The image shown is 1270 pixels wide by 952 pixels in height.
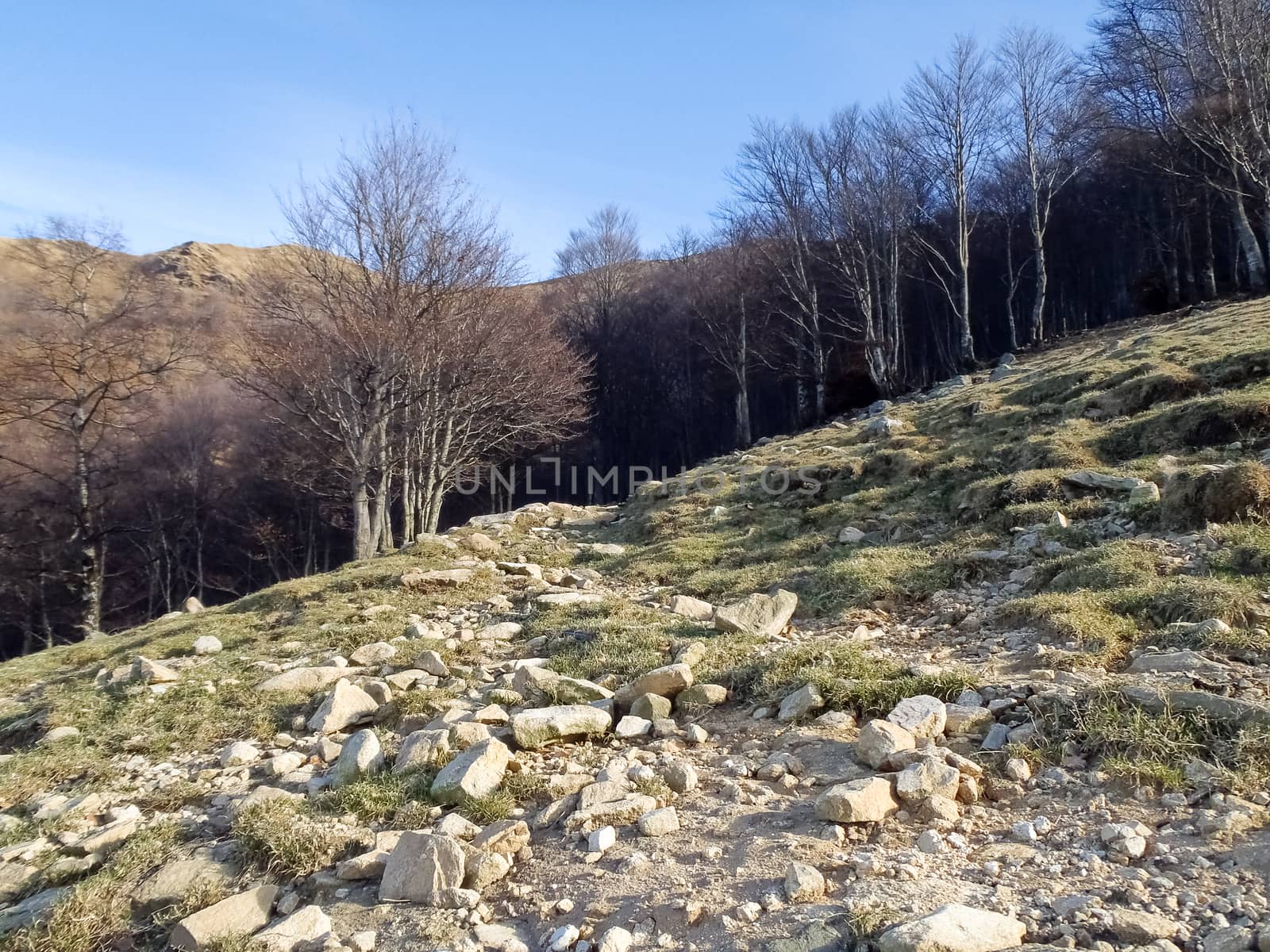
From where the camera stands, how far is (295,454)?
20.0m

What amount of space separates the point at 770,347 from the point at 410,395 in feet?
57.8

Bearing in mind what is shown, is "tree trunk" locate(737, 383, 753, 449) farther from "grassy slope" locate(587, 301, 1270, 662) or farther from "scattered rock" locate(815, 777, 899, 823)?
"scattered rock" locate(815, 777, 899, 823)

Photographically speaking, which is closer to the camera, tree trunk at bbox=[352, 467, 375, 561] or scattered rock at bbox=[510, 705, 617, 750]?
scattered rock at bbox=[510, 705, 617, 750]

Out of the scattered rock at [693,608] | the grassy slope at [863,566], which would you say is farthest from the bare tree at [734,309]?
the scattered rock at [693,608]

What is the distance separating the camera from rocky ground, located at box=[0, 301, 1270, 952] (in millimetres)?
2336

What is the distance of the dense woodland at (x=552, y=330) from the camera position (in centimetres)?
1373

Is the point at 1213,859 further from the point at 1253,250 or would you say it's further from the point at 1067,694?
the point at 1253,250

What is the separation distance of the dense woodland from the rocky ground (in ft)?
29.4

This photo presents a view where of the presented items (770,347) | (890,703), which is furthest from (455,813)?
(770,347)

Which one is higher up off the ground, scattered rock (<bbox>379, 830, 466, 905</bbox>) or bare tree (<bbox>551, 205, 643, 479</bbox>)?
bare tree (<bbox>551, 205, 643, 479</bbox>)

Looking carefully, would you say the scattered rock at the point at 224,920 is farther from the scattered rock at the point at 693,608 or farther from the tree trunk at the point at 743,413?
the tree trunk at the point at 743,413

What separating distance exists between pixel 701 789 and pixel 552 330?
850 inches

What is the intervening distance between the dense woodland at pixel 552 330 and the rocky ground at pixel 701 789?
353 inches

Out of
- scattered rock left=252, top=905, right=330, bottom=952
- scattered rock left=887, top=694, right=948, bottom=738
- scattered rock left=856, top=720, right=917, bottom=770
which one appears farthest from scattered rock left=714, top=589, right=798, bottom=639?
scattered rock left=252, top=905, right=330, bottom=952
